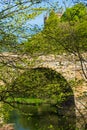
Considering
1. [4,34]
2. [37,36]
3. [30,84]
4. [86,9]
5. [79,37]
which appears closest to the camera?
[4,34]

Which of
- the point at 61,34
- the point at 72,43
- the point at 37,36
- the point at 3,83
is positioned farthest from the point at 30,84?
the point at 61,34

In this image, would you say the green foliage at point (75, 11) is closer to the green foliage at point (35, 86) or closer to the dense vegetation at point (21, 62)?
the dense vegetation at point (21, 62)

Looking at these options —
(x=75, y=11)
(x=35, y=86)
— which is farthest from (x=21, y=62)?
(x=75, y=11)

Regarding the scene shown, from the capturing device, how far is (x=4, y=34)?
4348 millimetres

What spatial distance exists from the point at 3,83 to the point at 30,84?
1.20ft

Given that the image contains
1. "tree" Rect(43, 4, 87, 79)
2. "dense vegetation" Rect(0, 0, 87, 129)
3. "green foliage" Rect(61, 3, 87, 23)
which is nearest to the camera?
"dense vegetation" Rect(0, 0, 87, 129)

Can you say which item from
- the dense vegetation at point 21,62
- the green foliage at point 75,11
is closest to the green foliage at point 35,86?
the dense vegetation at point 21,62

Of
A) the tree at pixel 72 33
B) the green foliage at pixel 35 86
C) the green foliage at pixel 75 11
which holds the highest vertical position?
the green foliage at pixel 75 11

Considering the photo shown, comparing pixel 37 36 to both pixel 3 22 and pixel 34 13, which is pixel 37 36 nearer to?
pixel 34 13

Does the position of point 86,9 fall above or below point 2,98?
above

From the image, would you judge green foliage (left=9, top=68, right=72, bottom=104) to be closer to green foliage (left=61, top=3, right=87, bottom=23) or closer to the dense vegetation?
the dense vegetation

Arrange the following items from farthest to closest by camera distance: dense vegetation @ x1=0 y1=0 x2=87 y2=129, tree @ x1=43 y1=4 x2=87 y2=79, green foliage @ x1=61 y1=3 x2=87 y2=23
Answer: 1. tree @ x1=43 y1=4 x2=87 y2=79
2. green foliage @ x1=61 y1=3 x2=87 y2=23
3. dense vegetation @ x1=0 y1=0 x2=87 y2=129

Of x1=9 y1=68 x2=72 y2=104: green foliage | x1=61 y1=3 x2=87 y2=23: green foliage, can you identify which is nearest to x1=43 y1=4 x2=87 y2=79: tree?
x1=61 y1=3 x2=87 y2=23: green foliage

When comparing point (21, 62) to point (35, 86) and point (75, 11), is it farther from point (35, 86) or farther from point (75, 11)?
point (75, 11)
